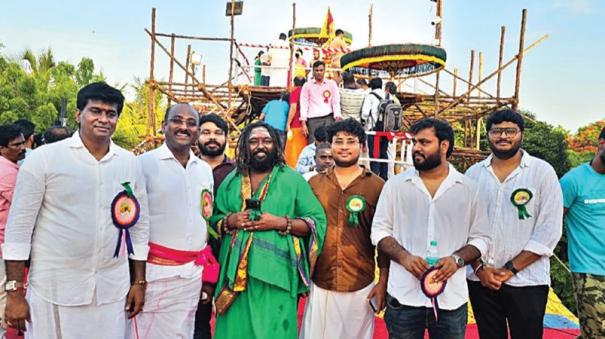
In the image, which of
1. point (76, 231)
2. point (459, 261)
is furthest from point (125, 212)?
point (459, 261)

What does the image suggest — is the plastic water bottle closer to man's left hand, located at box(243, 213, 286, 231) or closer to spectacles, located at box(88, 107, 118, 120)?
man's left hand, located at box(243, 213, 286, 231)

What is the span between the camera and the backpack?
7.35 m

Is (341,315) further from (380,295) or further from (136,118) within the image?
(136,118)

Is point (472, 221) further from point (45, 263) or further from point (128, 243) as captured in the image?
point (45, 263)

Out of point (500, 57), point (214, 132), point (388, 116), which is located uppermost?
point (500, 57)

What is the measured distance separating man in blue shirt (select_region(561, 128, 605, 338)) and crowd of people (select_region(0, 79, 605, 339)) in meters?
0.01

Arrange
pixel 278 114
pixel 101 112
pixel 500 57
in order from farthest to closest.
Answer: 1. pixel 500 57
2. pixel 278 114
3. pixel 101 112

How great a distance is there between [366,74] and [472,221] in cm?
867

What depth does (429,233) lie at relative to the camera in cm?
284

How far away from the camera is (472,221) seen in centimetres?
291

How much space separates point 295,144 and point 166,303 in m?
5.32

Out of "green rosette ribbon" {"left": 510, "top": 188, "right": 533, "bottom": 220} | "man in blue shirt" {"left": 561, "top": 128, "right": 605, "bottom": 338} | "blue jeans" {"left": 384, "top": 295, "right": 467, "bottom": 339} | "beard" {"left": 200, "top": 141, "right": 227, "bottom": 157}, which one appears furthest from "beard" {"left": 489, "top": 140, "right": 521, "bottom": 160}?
"beard" {"left": 200, "top": 141, "right": 227, "bottom": 157}

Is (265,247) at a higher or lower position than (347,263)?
higher

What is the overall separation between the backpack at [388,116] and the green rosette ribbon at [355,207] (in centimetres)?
445
